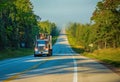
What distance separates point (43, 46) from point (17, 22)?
42.3m

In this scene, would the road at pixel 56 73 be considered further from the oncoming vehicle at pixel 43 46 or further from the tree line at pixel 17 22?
the tree line at pixel 17 22

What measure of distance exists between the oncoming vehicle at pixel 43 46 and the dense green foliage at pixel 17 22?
20122mm

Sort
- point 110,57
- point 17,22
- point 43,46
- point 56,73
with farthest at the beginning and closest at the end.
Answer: point 17,22, point 43,46, point 110,57, point 56,73

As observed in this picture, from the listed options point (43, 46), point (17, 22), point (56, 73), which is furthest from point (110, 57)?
point (17, 22)

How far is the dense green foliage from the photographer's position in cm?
8831

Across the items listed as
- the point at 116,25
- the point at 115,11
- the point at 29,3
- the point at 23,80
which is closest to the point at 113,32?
the point at 116,25

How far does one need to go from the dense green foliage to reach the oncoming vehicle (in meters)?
20.1

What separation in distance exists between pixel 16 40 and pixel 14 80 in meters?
75.5

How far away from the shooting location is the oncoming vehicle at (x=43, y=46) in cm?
5978

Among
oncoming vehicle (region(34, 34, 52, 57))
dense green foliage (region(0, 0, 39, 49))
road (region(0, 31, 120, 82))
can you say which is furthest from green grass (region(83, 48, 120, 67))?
dense green foliage (region(0, 0, 39, 49))

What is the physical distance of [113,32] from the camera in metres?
107

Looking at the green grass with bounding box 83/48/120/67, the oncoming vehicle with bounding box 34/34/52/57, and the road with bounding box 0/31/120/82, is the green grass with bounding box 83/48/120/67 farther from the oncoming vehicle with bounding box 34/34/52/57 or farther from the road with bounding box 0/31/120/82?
the road with bounding box 0/31/120/82

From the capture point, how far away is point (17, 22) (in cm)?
10162

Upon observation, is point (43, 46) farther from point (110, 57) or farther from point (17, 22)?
point (17, 22)
